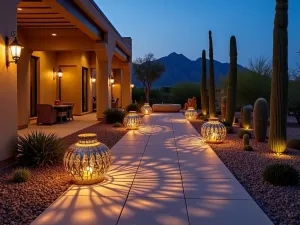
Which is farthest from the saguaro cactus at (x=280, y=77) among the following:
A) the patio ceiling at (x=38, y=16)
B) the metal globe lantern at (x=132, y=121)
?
the patio ceiling at (x=38, y=16)

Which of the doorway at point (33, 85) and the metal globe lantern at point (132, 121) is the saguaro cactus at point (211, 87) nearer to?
the metal globe lantern at point (132, 121)

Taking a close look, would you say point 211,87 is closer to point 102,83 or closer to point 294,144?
point 102,83

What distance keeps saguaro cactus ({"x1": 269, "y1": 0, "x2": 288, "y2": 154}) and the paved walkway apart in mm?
1845

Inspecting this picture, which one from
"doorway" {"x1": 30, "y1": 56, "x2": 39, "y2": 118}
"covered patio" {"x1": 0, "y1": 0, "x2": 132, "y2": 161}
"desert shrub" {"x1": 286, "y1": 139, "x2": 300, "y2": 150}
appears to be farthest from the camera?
"doorway" {"x1": 30, "y1": 56, "x2": 39, "y2": 118}

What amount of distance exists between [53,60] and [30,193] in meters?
15.8

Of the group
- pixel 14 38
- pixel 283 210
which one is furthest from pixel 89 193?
pixel 14 38

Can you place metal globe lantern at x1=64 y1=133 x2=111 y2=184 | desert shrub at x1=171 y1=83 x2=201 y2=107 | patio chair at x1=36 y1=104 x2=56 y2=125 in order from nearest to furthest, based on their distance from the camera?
metal globe lantern at x1=64 y1=133 x2=111 y2=184 → patio chair at x1=36 y1=104 x2=56 y2=125 → desert shrub at x1=171 y1=83 x2=201 y2=107

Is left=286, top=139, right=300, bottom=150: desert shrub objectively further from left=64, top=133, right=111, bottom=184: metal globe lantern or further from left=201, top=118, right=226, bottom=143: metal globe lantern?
left=64, top=133, right=111, bottom=184: metal globe lantern

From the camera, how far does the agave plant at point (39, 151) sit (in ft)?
22.3

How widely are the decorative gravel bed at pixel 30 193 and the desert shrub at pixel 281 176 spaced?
3214 millimetres

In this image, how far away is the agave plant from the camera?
679 centimetres

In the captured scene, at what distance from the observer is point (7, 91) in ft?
22.4

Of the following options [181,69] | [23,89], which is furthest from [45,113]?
[181,69]


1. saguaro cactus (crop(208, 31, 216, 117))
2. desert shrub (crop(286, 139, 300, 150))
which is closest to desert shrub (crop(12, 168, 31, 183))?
desert shrub (crop(286, 139, 300, 150))
